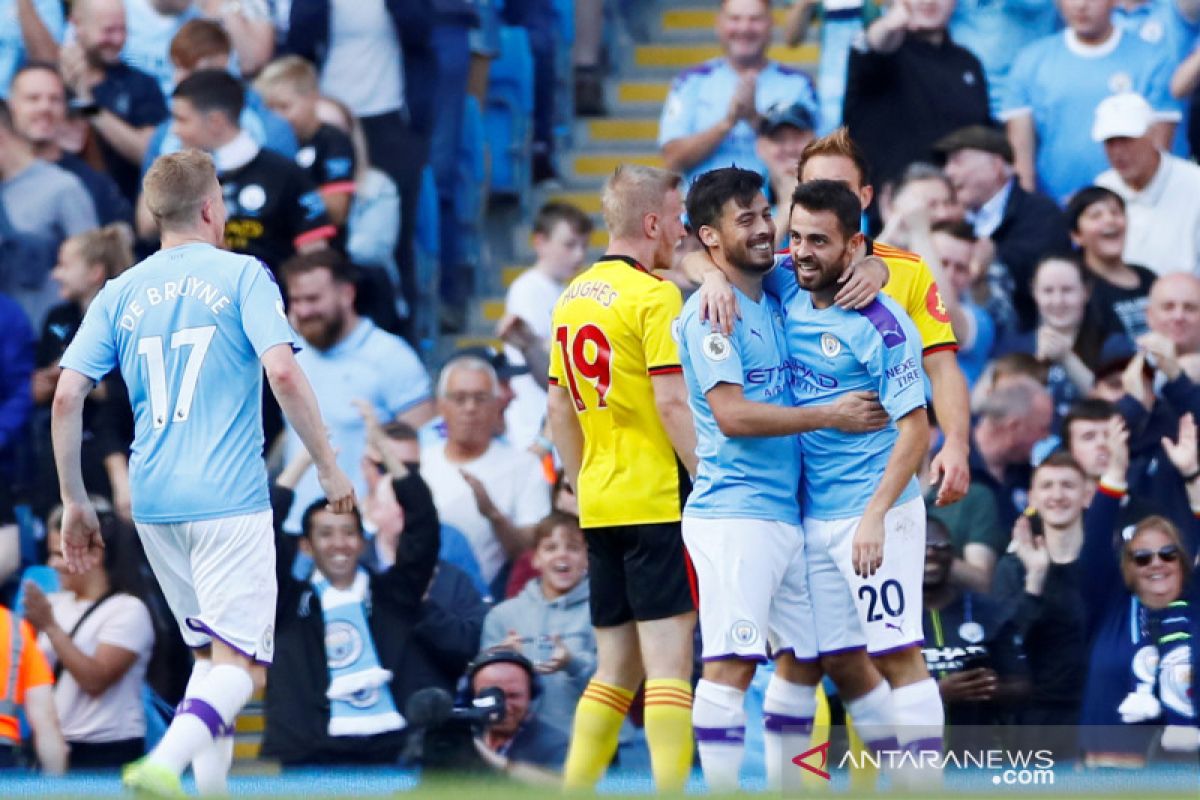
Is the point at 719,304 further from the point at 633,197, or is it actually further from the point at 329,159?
the point at 329,159

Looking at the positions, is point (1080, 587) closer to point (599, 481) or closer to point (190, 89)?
point (599, 481)

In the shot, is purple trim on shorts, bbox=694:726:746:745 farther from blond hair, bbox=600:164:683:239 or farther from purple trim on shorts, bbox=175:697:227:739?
blond hair, bbox=600:164:683:239

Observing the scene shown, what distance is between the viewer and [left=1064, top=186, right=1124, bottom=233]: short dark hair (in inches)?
435

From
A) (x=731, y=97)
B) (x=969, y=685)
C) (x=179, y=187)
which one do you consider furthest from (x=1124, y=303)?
(x=179, y=187)

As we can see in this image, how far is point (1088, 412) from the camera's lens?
10102 mm

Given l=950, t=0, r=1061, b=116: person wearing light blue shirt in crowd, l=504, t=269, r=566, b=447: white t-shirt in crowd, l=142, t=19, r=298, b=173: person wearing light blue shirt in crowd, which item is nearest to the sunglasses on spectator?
l=504, t=269, r=566, b=447: white t-shirt in crowd

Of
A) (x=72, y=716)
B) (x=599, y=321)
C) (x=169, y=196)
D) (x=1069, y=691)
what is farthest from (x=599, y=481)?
(x=72, y=716)

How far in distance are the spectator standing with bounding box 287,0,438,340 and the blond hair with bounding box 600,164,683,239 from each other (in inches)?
177

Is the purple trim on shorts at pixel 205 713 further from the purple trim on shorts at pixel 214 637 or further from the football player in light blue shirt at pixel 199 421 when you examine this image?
the purple trim on shorts at pixel 214 637

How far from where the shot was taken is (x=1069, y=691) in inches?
368

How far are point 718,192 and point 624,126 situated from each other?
23.2 feet

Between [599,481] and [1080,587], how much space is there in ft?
8.24

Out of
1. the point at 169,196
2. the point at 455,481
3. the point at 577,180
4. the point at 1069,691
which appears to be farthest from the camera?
the point at 577,180

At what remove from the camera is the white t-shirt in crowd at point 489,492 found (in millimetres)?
10664
